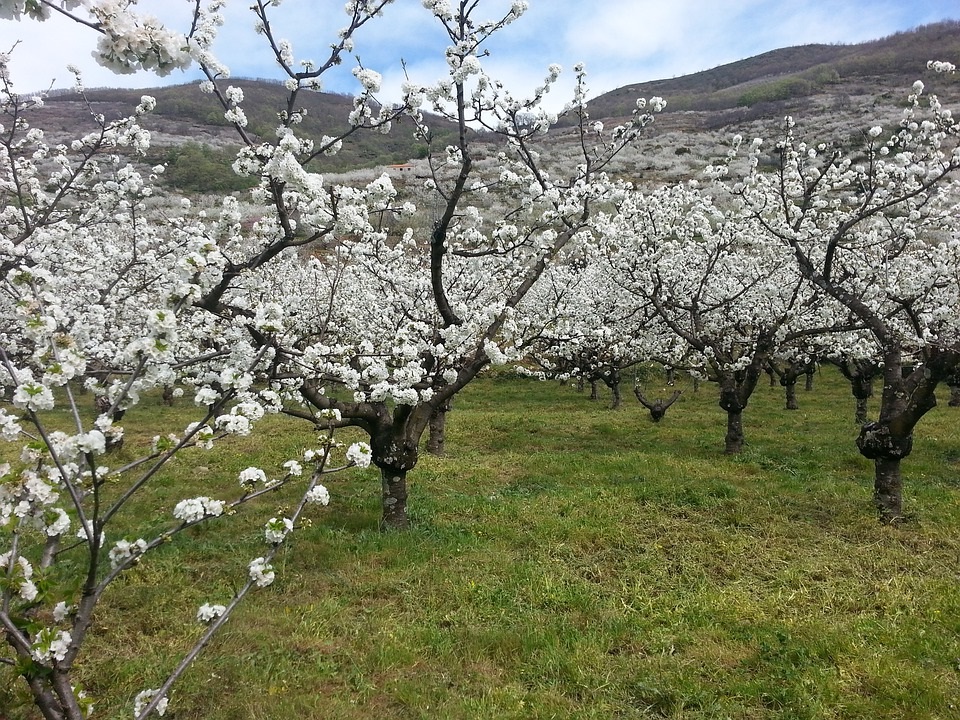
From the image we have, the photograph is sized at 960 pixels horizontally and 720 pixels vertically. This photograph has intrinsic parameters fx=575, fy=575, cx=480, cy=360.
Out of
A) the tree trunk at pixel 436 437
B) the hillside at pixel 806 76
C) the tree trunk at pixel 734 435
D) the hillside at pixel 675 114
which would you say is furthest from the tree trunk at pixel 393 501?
the hillside at pixel 806 76

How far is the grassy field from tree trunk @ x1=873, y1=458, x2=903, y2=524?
28 centimetres

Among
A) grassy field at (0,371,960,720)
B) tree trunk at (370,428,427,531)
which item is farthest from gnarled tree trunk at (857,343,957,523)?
tree trunk at (370,428,427,531)

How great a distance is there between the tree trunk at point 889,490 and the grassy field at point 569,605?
0.93 ft

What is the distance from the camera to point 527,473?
13.4 meters

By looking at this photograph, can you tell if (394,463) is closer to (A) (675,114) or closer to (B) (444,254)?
(B) (444,254)

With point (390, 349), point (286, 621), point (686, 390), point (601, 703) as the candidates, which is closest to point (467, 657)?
point (601, 703)

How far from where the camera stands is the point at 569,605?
23.2 feet

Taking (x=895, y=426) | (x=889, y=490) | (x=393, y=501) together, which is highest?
(x=895, y=426)

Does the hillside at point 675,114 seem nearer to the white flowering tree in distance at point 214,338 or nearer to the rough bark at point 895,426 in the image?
the white flowering tree in distance at point 214,338

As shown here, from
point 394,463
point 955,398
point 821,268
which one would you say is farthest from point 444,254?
point 955,398

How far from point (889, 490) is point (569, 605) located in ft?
22.3

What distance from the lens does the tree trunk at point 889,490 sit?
993 centimetres

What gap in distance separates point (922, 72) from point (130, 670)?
398ft

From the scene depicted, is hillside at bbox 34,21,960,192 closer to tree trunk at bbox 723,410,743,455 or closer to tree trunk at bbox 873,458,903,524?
tree trunk at bbox 723,410,743,455
